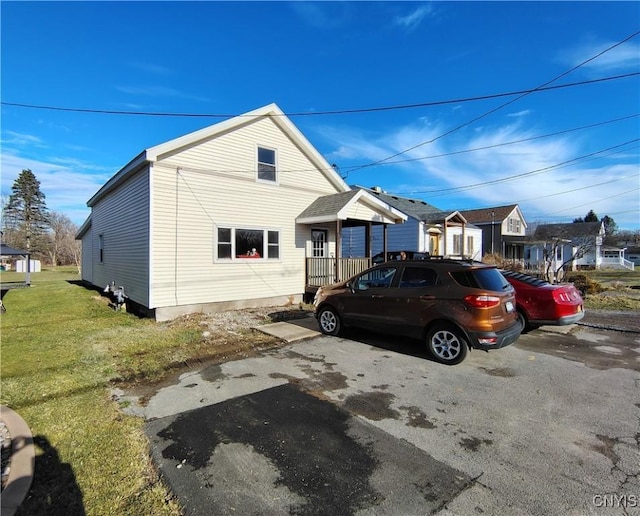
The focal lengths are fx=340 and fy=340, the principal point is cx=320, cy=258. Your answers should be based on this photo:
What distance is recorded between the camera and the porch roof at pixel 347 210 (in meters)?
11.6

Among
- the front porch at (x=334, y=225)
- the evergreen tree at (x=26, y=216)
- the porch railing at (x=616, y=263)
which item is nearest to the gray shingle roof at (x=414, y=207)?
the front porch at (x=334, y=225)

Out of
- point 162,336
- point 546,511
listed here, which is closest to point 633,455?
point 546,511

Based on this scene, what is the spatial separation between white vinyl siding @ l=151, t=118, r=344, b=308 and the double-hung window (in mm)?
156

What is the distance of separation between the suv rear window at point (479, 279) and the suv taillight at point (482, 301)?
0.63ft

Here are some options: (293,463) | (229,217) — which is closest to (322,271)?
(229,217)

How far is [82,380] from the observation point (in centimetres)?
514

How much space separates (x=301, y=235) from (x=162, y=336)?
6486 mm

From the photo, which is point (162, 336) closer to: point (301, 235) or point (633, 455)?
point (301, 235)

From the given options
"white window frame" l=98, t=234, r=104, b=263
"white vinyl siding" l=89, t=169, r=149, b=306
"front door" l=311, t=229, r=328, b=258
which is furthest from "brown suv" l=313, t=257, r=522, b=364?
"white window frame" l=98, t=234, r=104, b=263

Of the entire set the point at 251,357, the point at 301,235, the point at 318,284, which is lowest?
the point at 251,357

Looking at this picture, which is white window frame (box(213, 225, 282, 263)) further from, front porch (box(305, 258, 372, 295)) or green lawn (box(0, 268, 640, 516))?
green lawn (box(0, 268, 640, 516))

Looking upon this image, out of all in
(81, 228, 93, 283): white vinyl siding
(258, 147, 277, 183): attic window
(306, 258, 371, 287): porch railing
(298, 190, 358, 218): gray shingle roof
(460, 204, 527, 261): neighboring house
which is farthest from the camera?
(460, 204, 527, 261): neighboring house

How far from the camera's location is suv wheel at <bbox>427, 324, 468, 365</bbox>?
571cm

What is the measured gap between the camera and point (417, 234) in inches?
834
